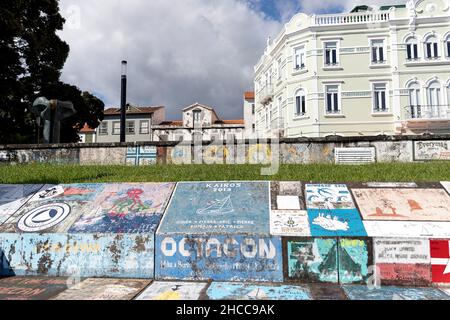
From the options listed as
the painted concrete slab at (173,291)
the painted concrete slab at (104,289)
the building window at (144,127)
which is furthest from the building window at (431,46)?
the building window at (144,127)

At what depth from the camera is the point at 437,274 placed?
452cm

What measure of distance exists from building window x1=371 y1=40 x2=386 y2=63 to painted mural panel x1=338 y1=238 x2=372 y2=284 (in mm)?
23762

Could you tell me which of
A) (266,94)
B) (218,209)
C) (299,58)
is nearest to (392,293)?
(218,209)

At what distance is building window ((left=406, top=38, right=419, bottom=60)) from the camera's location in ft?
78.4

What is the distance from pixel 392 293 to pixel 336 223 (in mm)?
1234

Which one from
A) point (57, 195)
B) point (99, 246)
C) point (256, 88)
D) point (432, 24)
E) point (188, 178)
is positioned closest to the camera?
point (99, 246)

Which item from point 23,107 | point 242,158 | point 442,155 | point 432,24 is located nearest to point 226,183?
point 242,158

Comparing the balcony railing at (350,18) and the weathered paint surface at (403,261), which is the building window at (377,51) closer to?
the balcony railing at (350,18)

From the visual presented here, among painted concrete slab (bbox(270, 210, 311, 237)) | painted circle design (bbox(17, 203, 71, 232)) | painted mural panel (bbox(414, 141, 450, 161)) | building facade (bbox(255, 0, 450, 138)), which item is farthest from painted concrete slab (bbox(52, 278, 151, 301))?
building facade (bbox(255, 0, 450, 138))

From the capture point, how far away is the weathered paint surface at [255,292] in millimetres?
4082

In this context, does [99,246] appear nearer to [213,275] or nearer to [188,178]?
[213,275]

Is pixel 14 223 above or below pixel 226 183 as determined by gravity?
below

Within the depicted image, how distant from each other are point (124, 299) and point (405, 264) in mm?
3921

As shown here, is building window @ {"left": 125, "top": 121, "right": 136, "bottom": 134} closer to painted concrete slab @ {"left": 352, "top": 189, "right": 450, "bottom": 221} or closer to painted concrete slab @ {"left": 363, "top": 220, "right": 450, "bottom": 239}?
painted concrete slab @ {"left": 352, "top": 189, "right": 450, "bottom": 221}
